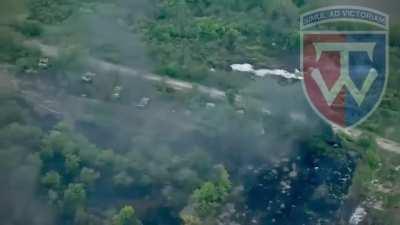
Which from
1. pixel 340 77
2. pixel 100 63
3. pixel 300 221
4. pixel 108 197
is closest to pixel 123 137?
pixel 108 197

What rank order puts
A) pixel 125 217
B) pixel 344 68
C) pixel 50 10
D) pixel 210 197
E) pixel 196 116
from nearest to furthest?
pixel 125 217, pixel 210 197, pixel 196 116, pixel 344 68, pixel 50 10

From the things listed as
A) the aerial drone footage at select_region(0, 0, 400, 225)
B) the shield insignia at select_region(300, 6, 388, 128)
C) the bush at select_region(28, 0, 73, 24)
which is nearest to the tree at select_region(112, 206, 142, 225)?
the aerial drone footage at select_region(0, 0, 400, 225)

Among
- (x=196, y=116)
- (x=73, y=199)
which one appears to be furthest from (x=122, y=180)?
(x=196, y=116)

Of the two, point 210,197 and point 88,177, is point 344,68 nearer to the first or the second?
point 210,197

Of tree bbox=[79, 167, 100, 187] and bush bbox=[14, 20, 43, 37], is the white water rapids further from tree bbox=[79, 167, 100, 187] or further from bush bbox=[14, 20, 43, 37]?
tree bbox=[79, 167, 100, 187]

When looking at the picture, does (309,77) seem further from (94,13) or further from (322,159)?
(94,13)

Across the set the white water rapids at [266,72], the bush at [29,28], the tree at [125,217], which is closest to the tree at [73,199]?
the tree at [125,217]
